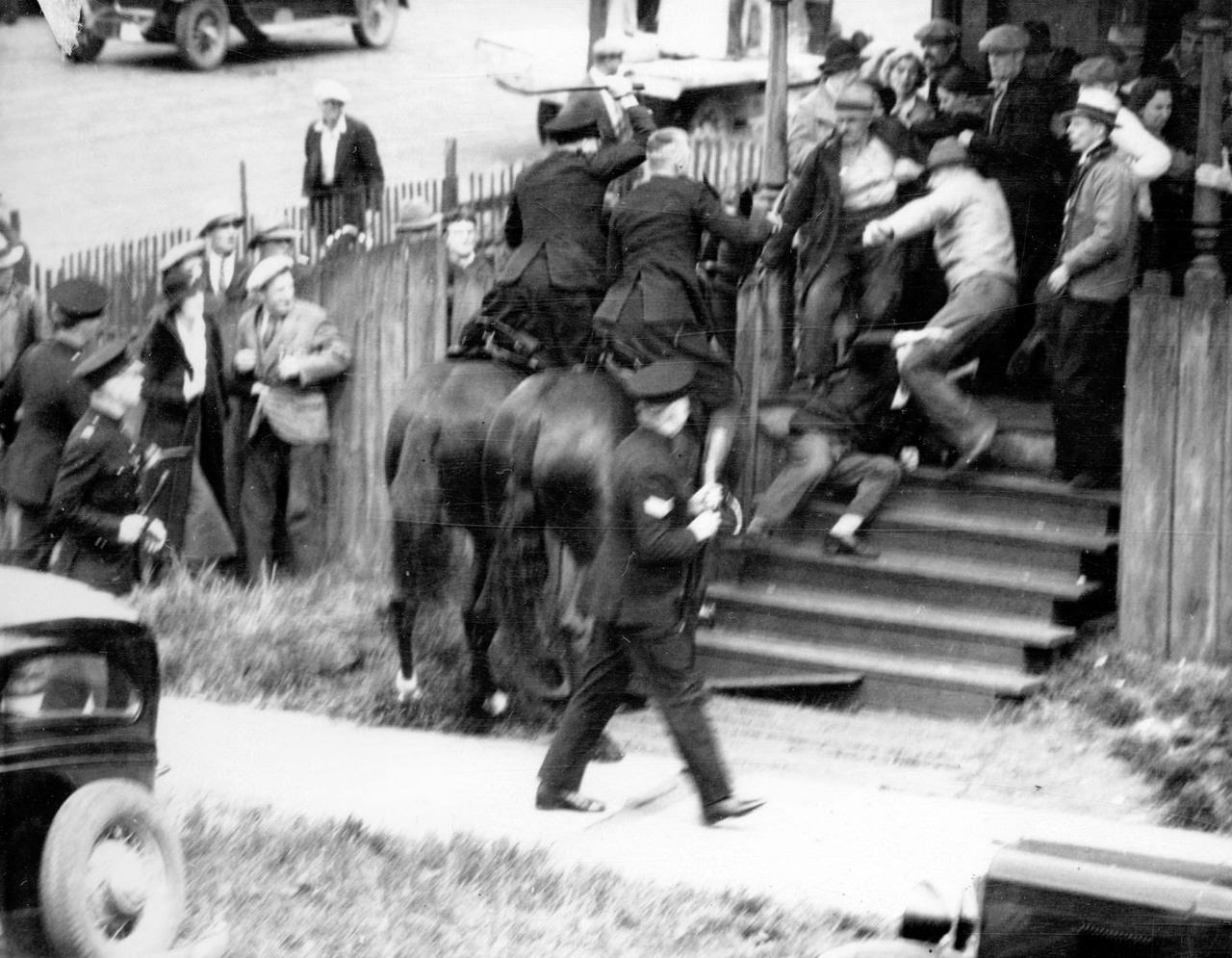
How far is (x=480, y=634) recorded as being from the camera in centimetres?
603

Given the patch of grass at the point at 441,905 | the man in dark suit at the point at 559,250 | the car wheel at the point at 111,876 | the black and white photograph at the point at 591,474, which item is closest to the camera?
the car wheel at the point at 111,876

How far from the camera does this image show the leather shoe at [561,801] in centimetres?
516

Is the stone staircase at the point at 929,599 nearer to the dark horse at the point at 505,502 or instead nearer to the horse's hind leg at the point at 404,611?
the dark horse at the point at 505,502

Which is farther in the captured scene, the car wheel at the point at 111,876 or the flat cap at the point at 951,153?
the flat cap at the point at 951,153

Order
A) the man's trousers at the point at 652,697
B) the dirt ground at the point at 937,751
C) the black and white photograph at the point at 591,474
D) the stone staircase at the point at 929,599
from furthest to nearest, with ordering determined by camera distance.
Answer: the stone staircase at the point at 929,599 < the man's trousers at the point at 652,697 < the dirt ground at the point at 937,751 < the black and white photograph at the point at 591,474

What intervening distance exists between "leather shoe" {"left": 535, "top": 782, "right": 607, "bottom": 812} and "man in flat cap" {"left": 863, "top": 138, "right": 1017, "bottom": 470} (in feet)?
4.59

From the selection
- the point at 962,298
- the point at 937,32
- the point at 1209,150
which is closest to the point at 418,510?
the point at 962,298

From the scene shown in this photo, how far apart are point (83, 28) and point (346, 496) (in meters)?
1.69

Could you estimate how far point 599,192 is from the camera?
595cm

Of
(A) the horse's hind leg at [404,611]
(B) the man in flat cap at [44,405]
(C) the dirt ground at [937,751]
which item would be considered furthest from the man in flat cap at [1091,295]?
(B) the man in flat cap at [44,405]

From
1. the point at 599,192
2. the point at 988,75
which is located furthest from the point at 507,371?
the point at 988,75

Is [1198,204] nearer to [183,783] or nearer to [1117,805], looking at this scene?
[1117,805]

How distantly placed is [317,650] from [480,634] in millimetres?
509

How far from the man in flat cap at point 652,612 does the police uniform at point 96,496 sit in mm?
1152
